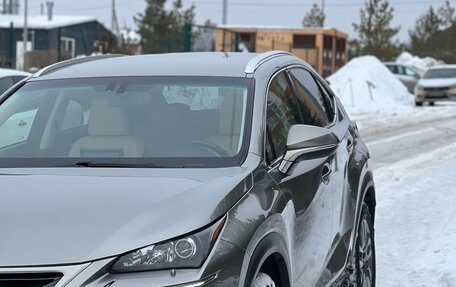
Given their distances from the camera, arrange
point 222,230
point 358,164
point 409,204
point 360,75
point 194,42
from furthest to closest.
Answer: point 360,75, point 194,42, point 409,204, point 358,164, point 222,230

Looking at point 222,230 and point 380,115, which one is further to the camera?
point 380,115

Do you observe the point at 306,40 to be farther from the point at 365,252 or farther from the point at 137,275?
the point at 137,275

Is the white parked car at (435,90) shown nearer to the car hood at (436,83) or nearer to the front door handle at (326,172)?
the car hood at (436,83)

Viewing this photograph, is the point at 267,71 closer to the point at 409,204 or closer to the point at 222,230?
the point at 222,230

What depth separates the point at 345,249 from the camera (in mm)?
4566

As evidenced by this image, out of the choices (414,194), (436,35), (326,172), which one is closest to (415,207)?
(414,194)

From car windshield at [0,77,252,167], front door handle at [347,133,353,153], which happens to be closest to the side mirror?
car windshield at [0,77,252,167]

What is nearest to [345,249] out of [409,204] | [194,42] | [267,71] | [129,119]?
[267,71]

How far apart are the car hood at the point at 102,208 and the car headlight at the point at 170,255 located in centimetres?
3

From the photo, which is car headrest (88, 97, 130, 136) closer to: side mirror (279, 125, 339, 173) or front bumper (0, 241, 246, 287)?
side mirror (279, 125, 339, 173)

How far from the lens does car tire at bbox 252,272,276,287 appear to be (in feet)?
9.89

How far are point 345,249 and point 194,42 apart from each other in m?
21.4

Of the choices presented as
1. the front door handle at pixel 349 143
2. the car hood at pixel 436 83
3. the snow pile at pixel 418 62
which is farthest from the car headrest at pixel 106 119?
the snow pile at pixel 418 62

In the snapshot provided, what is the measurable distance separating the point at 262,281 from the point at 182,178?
1.82ft
